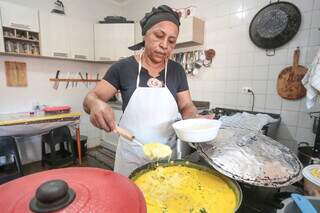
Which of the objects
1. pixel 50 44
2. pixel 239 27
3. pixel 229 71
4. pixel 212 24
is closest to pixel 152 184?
pixel 229 71

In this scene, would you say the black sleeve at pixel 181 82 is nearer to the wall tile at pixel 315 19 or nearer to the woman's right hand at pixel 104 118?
the woman's right hand at pixel 104 118

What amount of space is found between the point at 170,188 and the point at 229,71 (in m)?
1.92

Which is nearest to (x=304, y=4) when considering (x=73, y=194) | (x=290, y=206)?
(x=290, y=206)

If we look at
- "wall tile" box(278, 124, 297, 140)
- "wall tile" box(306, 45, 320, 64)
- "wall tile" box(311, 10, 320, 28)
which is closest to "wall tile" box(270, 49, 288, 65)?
"wall tile" box(306, 45, 320, 64)

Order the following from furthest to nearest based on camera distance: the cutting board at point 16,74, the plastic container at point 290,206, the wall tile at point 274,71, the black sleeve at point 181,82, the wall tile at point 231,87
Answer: the cutting board at point 16,74 < the wall tile at point 231,87 < the wall tile at point 274,71 < the black sleeve at point 181,82 < the plastic container at point 290,206

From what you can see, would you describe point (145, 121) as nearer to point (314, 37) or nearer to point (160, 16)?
point (160, 16)

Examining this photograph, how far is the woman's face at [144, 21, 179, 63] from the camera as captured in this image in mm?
978

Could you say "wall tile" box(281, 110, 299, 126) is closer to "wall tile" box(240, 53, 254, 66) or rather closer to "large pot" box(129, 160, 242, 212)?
"wall tile" box(240, 53, 254, 66)

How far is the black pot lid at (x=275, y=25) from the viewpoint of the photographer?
1.78 meters

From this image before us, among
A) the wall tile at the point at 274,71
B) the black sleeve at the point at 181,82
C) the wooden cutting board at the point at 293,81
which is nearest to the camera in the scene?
the black sleeve at the point at 181,82

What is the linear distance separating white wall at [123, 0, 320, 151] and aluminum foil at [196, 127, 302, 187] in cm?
137

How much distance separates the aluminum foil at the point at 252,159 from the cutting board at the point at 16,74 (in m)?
3.00

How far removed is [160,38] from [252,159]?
0.72m

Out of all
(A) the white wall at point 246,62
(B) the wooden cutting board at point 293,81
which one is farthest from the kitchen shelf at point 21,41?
(B) the wooden cutting board at point 293,81
